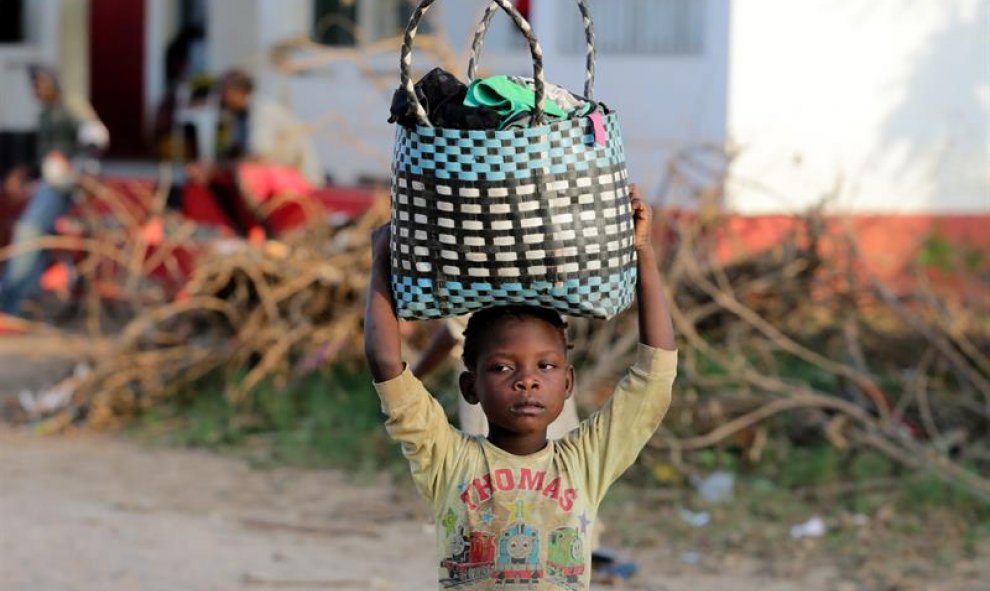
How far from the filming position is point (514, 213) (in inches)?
108

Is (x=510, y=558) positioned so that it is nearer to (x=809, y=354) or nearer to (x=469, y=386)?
(x=469, y=386)

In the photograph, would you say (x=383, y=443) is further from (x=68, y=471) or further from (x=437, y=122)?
(x=437, y=122)

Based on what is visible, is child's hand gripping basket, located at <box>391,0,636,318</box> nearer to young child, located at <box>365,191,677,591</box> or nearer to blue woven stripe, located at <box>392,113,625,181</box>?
blue woven stripe, located at <box>392,113,625,181</box>

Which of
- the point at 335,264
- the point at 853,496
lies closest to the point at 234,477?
the point at 335,264

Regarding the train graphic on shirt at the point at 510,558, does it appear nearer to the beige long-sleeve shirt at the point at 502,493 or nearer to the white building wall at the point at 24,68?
the beige long-sleeve shirt at the point at 502,493

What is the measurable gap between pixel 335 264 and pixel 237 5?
23.7 ft

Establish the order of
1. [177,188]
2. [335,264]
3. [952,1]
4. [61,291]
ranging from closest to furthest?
[335,264], [952,1], [61,291], [177,188]

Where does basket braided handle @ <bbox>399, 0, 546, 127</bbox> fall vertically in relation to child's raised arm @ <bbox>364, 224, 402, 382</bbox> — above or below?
above

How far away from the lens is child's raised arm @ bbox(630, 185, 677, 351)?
2.92 meters

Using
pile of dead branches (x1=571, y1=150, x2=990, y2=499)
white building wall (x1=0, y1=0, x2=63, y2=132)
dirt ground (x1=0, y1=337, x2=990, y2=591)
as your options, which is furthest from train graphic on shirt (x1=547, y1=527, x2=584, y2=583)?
white building wall (x1=0, y1=0, x2=63, y2=132)

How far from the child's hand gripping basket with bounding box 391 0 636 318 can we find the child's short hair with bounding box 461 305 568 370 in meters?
0.05

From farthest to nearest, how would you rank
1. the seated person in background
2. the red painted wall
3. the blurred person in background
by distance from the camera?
the red painted wall < the blurred person in background < the seated person in background

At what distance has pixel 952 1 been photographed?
853cm

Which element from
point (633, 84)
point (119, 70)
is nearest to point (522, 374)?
point (633, 84)
